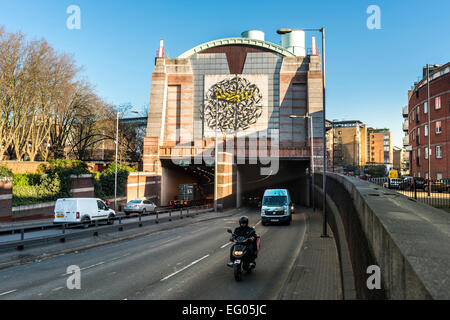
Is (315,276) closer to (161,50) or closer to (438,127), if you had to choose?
(438,127)

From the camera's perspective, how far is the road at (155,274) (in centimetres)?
917

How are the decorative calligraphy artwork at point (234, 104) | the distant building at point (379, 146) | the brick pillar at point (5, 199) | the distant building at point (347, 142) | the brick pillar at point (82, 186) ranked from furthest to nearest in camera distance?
1. the distant building at point (379, 146)
2. the distant building at point (347, 142)
3. the decorative calligraphy artwork at point (234, 104)
4. the brick pillar at point (82, 186)
5. the brick pillar at point (5, 199)

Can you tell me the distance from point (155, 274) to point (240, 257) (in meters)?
3.06

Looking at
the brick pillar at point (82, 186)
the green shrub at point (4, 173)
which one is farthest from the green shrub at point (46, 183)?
the green shrub at point (4, 173)

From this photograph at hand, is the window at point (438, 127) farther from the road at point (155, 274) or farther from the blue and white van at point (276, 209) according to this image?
the road at point (155, 274)

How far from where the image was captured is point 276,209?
2552cm

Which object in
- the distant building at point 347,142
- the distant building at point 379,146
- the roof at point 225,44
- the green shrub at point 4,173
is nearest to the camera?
the green shrub at point 4,173

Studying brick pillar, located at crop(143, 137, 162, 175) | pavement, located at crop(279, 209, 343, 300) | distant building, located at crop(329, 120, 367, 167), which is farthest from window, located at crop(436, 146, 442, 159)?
distant building, located at crop(329, 120, 367, 167)

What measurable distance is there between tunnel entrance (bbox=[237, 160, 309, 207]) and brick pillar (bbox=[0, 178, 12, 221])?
32.0 m

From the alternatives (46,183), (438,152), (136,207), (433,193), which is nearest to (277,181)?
(438,152)

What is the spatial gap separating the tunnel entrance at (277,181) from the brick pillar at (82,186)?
914 inches

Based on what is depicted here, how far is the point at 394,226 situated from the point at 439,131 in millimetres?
44613

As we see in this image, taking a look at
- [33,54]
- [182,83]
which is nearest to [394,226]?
[33,54]
